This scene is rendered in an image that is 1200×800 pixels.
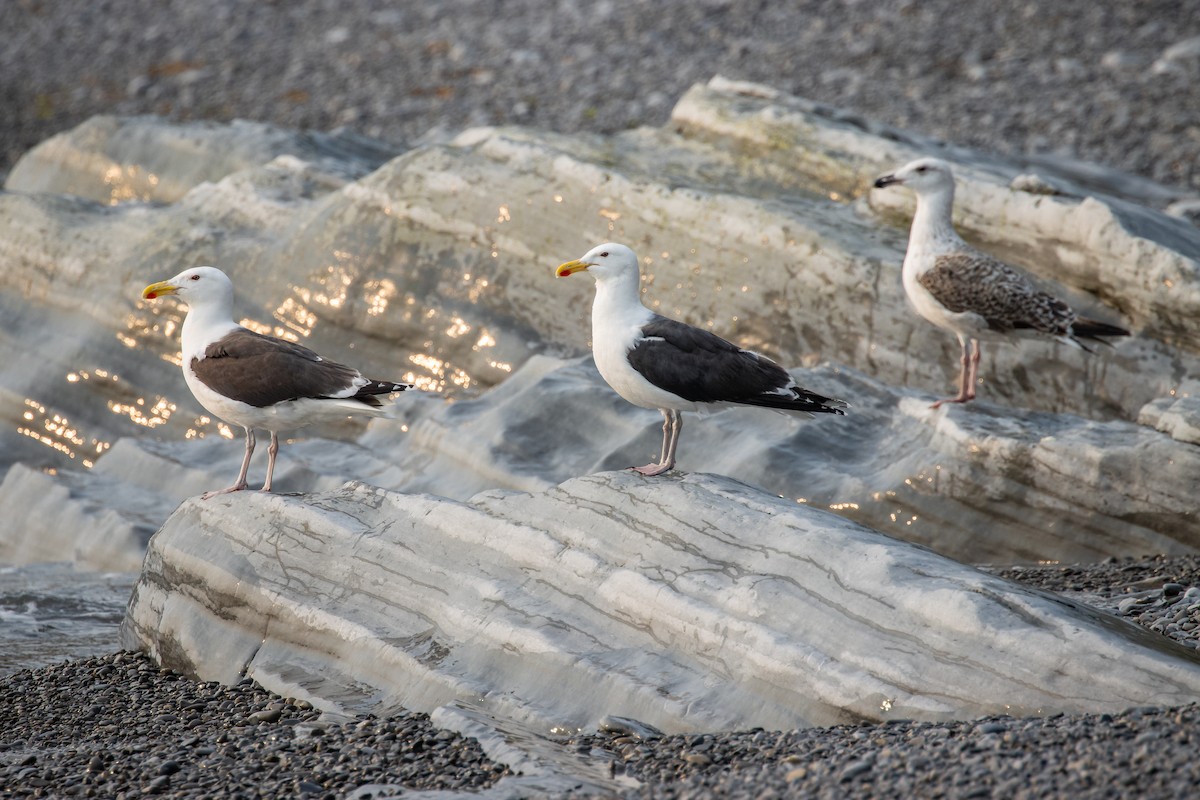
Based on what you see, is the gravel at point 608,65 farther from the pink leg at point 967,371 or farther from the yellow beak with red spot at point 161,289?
the yellow beak with red spot at point 161,289

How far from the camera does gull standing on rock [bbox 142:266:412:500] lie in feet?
26.2

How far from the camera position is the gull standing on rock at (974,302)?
30.8ft

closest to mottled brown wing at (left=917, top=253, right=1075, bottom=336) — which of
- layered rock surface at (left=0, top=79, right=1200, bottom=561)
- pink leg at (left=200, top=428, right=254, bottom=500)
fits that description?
layered rock surface at (left=0, top=79, right=1200, bottom=561)

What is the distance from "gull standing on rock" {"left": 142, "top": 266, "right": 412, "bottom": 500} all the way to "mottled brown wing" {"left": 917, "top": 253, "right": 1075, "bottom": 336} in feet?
12.6

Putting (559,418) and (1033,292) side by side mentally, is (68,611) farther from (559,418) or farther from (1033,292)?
(1033,292)

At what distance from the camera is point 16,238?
44.4 feet

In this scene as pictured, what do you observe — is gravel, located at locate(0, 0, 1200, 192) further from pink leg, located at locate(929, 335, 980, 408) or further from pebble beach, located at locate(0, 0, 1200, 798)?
pink leg, located at locate(929, 335, 980, 408)

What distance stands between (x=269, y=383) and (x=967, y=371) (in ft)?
15.5

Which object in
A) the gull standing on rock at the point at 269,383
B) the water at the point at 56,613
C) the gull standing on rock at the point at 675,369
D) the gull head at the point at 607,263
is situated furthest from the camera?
the water at the point at 56,613

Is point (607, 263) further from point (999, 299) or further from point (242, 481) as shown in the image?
point (999, 299)

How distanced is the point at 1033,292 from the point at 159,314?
764cm

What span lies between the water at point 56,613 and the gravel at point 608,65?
1126 cm

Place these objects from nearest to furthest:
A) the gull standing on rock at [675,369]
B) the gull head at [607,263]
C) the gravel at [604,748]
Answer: the gravel at [604,748] → the gull standing on rock at [675,369] → the gull head at [607,263]

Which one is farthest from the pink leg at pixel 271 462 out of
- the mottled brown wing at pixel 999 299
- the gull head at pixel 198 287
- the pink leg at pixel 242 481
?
the mottled brown wing at pixel 999 299
